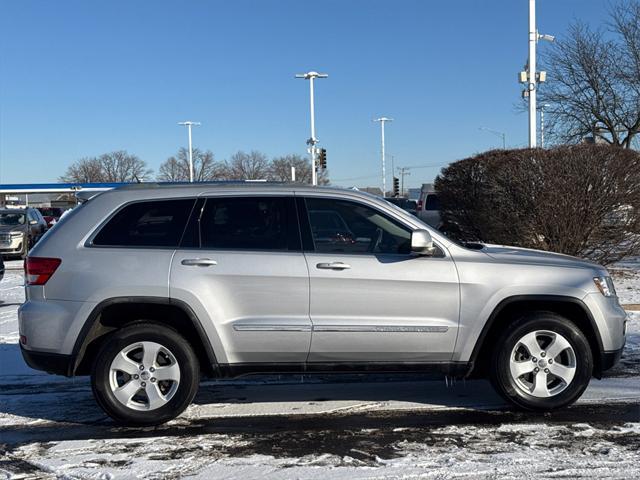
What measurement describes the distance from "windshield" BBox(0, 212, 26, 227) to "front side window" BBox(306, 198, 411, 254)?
18458 millimetres

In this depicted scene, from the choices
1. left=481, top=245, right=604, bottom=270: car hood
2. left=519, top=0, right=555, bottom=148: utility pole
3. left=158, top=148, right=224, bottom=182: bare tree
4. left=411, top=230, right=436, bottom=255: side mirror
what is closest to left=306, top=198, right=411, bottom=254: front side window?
left=411, top=230, right=436, bottom=255: side mirror

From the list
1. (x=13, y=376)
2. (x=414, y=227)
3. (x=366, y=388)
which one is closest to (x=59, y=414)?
(x=13, y=376)

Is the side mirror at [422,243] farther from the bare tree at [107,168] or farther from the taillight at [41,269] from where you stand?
the bare tree at [107,168]

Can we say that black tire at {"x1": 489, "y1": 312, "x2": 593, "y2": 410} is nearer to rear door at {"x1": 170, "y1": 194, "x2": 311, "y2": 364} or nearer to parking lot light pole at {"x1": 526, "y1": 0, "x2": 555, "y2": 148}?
rear door at {"x1": 170, "y1": 194, "x2": 311, "y2": 364}

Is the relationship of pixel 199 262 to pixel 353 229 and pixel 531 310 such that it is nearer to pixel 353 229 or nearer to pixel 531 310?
pixel 353 229

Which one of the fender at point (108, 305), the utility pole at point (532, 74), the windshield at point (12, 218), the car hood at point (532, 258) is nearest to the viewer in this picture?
the fender at point (108, 305)

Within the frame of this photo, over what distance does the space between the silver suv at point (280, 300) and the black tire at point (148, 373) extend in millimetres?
11

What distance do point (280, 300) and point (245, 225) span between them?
25.9 inches

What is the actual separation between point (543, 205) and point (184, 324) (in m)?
7.77

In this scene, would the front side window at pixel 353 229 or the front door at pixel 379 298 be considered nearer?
the front door at pixel 379 298

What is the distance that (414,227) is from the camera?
549cm

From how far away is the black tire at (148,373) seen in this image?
526 centimetres

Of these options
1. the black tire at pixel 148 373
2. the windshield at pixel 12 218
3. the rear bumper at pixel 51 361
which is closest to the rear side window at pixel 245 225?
the black tire at pixel 148 373

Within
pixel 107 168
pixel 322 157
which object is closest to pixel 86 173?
pixel 107 168
